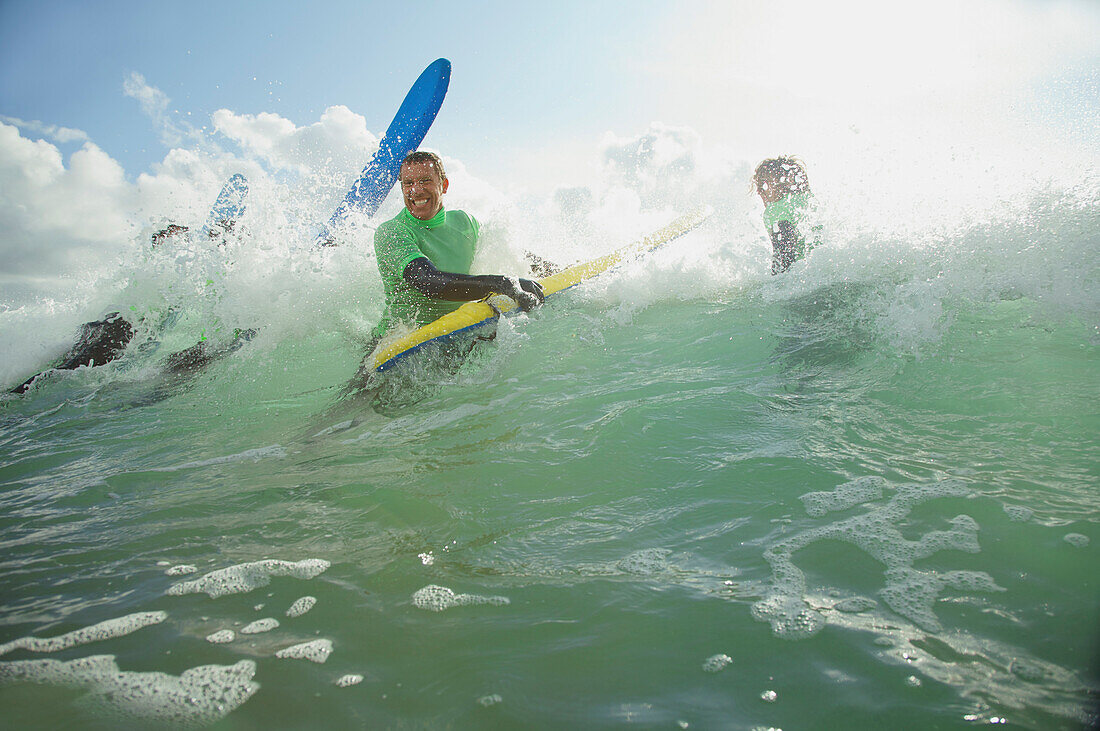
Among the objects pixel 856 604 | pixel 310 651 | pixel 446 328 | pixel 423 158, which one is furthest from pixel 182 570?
pixel 423 158

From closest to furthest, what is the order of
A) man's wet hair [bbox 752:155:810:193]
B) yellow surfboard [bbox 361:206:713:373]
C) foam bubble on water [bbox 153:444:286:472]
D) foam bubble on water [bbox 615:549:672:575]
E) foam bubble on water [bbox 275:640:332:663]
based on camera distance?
foam bubble on water [bbox 275:640:332:663]
foam bubble on water [bbox 615:549:672:575]
foam bubble on water [bbox 153:444:286:472]
yellow surfboard [bbox 361:206:713:373]
man's wet hair [bbox 752:155:810:193]

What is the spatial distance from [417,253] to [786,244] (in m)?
2.94

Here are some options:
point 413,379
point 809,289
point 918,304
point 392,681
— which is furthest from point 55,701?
point 809,289

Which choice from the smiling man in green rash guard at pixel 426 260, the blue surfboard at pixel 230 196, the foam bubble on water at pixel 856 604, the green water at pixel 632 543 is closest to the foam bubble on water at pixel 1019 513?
the green water at pixel 632 543

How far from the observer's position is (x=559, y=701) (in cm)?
104

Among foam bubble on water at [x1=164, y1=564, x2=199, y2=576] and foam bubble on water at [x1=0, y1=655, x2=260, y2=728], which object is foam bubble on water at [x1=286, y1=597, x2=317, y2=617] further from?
foam bubble on water at [x1=164, y1=564, x2=199, y2=576]

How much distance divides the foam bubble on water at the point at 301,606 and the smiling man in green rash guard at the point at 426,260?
7.96 feet

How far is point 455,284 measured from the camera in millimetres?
3580

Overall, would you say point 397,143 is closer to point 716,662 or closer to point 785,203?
point 785,203

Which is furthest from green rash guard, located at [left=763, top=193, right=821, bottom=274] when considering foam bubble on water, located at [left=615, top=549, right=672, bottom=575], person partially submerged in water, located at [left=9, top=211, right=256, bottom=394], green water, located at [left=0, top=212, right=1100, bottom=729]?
person partially submerged in water, located at [left=9, top=211, right=256, bottom=394]

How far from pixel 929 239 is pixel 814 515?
281cm

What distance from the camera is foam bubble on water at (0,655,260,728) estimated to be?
1.03m

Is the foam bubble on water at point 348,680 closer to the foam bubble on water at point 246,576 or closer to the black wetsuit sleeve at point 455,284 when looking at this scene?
the foam bubble on water at point 246,576

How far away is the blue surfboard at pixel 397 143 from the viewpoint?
6551 mm
